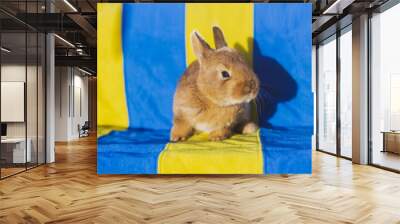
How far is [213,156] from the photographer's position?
640cm

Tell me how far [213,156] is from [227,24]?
231 cm

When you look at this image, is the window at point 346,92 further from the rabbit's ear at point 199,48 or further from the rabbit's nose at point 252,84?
the rabbit's ear at point 199,48

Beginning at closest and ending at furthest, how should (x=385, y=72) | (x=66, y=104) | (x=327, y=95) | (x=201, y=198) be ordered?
1. (x=201, y=198)
2. (x=385, y=72)
3. (x=327, y=95)
4. (x=66, y=104)

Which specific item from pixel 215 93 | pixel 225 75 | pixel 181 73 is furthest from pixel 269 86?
pixel 181 73

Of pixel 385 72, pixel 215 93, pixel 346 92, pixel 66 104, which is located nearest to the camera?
pixel 215 93

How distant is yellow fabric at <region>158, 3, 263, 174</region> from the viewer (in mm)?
6379

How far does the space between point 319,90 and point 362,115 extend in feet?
10.6

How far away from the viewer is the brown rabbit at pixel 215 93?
20.8 feet

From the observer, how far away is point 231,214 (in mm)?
4094

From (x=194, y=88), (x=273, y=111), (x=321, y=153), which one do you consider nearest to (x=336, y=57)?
(x=321, y=153)

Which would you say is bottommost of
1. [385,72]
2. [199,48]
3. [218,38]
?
[385,72]

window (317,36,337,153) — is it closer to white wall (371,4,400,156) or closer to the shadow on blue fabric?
white wall (371,4,400,156)

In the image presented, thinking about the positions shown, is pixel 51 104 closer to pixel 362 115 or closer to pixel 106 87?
pixel 106 87

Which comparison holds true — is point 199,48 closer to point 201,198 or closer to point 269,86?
point 269,86
